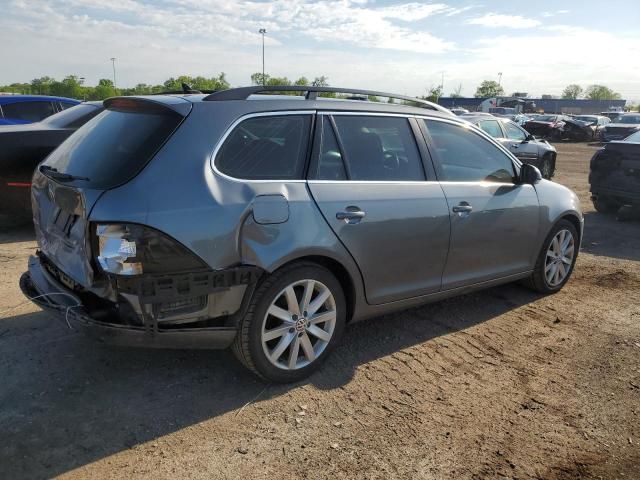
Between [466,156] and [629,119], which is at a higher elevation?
[466,156]

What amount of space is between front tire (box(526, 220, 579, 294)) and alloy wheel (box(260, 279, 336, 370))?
2468 millimetres

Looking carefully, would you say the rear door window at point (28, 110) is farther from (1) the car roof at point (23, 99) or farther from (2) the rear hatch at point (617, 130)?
(2) the rear hatch at point (617, 130)

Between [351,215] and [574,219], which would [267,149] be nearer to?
[351,215]

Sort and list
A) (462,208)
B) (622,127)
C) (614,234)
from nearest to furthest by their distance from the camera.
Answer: (462,208)
(614,234)
(622,127)

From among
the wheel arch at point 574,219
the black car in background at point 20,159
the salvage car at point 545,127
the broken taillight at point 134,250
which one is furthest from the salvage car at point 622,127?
the broken taillight at point 134,250

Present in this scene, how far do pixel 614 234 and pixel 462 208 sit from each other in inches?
205

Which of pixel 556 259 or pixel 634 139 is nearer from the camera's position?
pixel 556 259

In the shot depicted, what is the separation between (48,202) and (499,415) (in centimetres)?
303

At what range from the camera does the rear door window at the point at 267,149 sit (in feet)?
10.1

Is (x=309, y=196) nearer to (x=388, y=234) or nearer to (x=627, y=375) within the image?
(x=388, y=234)

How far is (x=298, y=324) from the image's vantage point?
10.9 feet

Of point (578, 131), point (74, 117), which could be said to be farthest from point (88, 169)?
point (578, 131)

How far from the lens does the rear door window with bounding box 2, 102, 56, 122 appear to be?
9.49m

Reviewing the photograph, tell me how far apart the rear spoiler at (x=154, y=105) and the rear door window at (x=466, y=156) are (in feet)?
6.21
